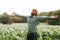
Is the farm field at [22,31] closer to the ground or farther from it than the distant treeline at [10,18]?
closer to the ground

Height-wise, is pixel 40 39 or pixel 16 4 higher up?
pixel 16 4

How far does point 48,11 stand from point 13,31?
55cm

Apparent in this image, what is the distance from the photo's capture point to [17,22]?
3.03m

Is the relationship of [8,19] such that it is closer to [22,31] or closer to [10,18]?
[10,18]

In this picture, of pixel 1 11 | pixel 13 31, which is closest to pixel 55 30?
pixel 13 31

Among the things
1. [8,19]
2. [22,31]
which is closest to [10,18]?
[8,19]

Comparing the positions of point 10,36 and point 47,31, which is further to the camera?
point 47,31

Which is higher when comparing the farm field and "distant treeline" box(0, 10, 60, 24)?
"distant treeline" box(0, 10, 60, 24)

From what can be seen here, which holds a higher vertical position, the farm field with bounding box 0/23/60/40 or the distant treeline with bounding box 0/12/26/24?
the distant treeline with bounding box 0/12/26/24

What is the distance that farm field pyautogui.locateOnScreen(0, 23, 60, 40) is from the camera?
2936mm

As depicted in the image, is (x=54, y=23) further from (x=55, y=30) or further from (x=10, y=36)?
(x=10, y=36)

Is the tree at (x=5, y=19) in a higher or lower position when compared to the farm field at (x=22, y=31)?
higher

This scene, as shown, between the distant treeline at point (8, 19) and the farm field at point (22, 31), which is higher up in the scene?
the distant treeline at point (8, 19)

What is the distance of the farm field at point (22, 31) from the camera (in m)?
2.94
